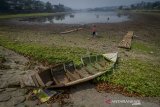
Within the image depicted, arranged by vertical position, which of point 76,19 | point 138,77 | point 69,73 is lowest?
point 138,77

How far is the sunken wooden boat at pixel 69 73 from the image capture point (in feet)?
31.6

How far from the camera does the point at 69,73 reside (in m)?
10.9

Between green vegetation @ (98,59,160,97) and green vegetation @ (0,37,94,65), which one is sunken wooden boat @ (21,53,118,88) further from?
green vegetation @ (0,37,94,65)

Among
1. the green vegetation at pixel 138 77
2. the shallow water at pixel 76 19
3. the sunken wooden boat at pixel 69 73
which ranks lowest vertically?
the green vegetation at pixel 138 77

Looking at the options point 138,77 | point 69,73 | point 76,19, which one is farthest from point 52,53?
point 76,19

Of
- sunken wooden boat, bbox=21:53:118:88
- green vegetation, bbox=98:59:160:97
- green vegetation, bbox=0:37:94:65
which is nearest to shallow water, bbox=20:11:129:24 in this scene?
green vegetation, bbox=0:37:94:65

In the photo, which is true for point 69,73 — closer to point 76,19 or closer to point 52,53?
point 52,53

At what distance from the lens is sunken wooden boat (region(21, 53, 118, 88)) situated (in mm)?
9625

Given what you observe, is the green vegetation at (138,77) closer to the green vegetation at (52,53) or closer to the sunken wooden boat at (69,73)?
the sunken wooden boat at (69,73)

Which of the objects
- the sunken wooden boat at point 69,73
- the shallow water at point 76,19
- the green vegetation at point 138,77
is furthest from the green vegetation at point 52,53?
the shallow water at point 76,19

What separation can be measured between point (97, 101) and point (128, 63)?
20.1 ft

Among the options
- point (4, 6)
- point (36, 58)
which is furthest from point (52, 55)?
point (4, 6)

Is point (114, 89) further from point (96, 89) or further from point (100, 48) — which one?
point (100, 48)

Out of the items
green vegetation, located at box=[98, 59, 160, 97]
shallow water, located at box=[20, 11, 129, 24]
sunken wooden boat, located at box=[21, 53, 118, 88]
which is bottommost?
green vegetation, located at box=[98, 59, 160, 97]
